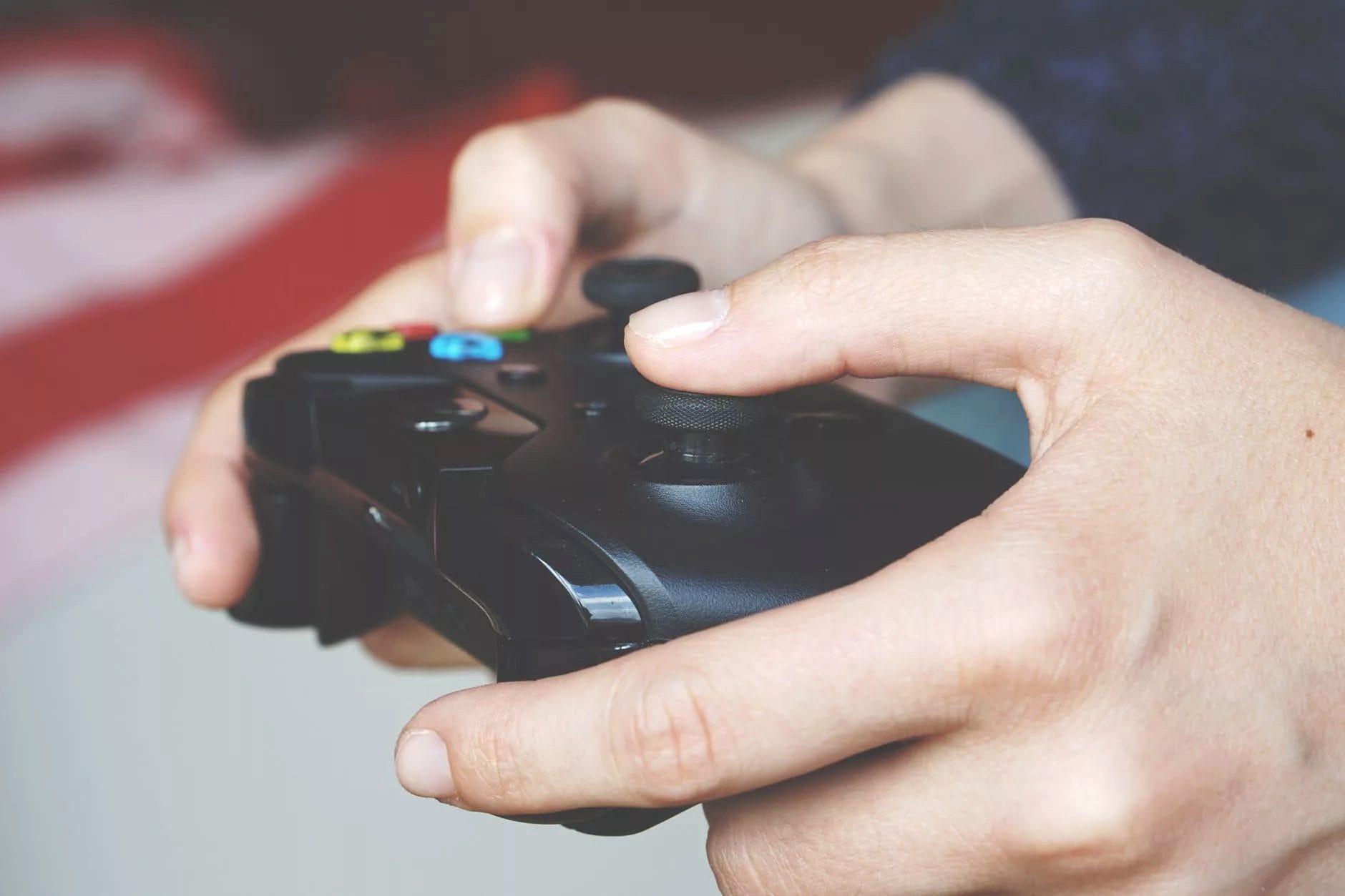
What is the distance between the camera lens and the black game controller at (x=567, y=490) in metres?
0.42

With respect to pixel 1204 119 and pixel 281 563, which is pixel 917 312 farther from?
pixel 1204 119

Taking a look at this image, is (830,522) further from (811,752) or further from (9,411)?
(9,411)

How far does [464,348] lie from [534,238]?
0.09 metres

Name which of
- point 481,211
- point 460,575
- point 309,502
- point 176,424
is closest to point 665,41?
point 176,424

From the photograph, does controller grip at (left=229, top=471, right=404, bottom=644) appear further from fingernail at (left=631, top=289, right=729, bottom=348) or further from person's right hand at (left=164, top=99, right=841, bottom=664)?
fingernail at (left=631, top=289, right=729, bottom=348)

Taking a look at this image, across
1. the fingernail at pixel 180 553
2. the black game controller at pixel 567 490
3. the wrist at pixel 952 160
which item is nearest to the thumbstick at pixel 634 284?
the black game controller at pixel 567 490

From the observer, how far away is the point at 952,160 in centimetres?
98

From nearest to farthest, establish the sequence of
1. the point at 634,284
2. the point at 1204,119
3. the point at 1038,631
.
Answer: the point at 1038,631, the point at 634,284, the point at 1204,119

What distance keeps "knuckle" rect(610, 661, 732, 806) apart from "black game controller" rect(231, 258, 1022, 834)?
2cm

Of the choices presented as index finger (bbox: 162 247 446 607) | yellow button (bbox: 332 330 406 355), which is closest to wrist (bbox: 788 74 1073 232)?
index finger (bbox: 162 247 446 607)

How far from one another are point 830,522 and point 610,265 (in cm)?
22

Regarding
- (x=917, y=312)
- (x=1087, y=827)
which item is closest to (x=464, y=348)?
(x=917, y=312)

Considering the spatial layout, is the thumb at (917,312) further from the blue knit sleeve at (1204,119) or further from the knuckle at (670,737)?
the blue knit sleeve at (1204,119)

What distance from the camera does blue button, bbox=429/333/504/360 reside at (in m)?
0.61
